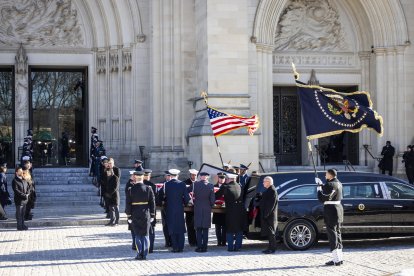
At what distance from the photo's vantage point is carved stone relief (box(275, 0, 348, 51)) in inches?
1113

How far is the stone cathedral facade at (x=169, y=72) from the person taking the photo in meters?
26.8

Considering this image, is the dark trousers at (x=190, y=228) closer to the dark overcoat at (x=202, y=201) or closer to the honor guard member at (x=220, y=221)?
the honor guard member at (x=220, y=221)

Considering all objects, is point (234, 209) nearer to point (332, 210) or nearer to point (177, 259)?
point (177, 259)

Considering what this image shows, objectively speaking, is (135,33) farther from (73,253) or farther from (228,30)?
(73,253)

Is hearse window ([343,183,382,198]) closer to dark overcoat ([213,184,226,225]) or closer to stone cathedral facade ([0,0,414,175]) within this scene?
dark overcoat ([213,184,226,225])

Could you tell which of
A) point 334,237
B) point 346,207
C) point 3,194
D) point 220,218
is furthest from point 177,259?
point 3,194

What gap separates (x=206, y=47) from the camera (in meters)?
→ 24.2

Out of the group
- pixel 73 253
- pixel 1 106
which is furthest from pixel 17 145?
pixel 73 253

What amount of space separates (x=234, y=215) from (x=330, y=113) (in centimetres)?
272

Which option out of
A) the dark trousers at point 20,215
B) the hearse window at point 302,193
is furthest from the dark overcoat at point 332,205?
the dark trousers at point 20,215

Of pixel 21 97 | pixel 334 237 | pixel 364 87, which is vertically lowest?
pixel 334 237

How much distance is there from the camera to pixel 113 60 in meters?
28.0

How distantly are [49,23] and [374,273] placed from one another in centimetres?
1951

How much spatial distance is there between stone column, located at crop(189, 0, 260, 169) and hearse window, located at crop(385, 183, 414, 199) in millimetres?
8588
